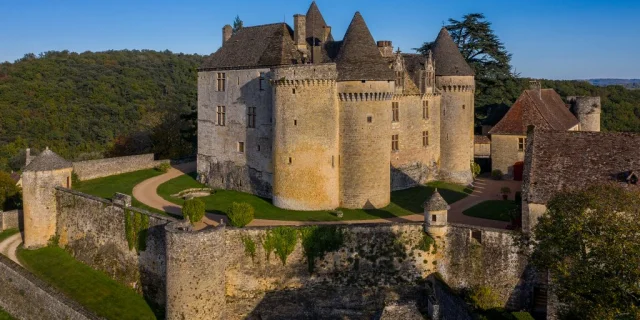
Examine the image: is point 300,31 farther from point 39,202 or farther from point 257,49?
point 39,202

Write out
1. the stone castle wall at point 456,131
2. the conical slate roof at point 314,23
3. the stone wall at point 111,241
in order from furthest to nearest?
the stone castle wall at point 456,131, the conical slate roof at point 314,23, the stone wall at point 111,241

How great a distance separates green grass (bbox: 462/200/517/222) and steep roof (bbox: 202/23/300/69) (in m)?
12.6

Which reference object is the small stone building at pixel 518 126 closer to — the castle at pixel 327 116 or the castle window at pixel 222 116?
the castle at pixel 327 116

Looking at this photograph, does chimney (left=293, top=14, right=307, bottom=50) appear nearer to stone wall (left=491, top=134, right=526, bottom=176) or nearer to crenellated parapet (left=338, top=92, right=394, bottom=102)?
crenellated parapet (left=338, top=92, right=394, bottom=102)

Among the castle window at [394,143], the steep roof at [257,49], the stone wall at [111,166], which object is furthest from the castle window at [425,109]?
the stone wall at [111,166]

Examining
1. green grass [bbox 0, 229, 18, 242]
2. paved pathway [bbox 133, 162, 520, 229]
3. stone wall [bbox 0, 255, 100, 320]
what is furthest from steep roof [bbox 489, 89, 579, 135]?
green grass [bbox 0, 229, 18, 242]

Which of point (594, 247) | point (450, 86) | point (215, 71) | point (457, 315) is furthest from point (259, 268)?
point (450, 86)

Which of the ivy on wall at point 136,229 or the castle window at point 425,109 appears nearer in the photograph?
the ivy on wall at point 136,229

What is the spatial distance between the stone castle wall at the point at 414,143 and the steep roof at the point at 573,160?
1189 cm

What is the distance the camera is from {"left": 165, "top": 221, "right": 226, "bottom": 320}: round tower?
2012 centimetres

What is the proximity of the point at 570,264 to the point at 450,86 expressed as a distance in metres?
22.2

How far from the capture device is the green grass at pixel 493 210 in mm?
27156

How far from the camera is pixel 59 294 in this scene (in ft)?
71.9

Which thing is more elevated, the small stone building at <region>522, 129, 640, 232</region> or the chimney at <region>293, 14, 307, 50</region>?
the chimney at <region>293, 14, 307, 50</region>
